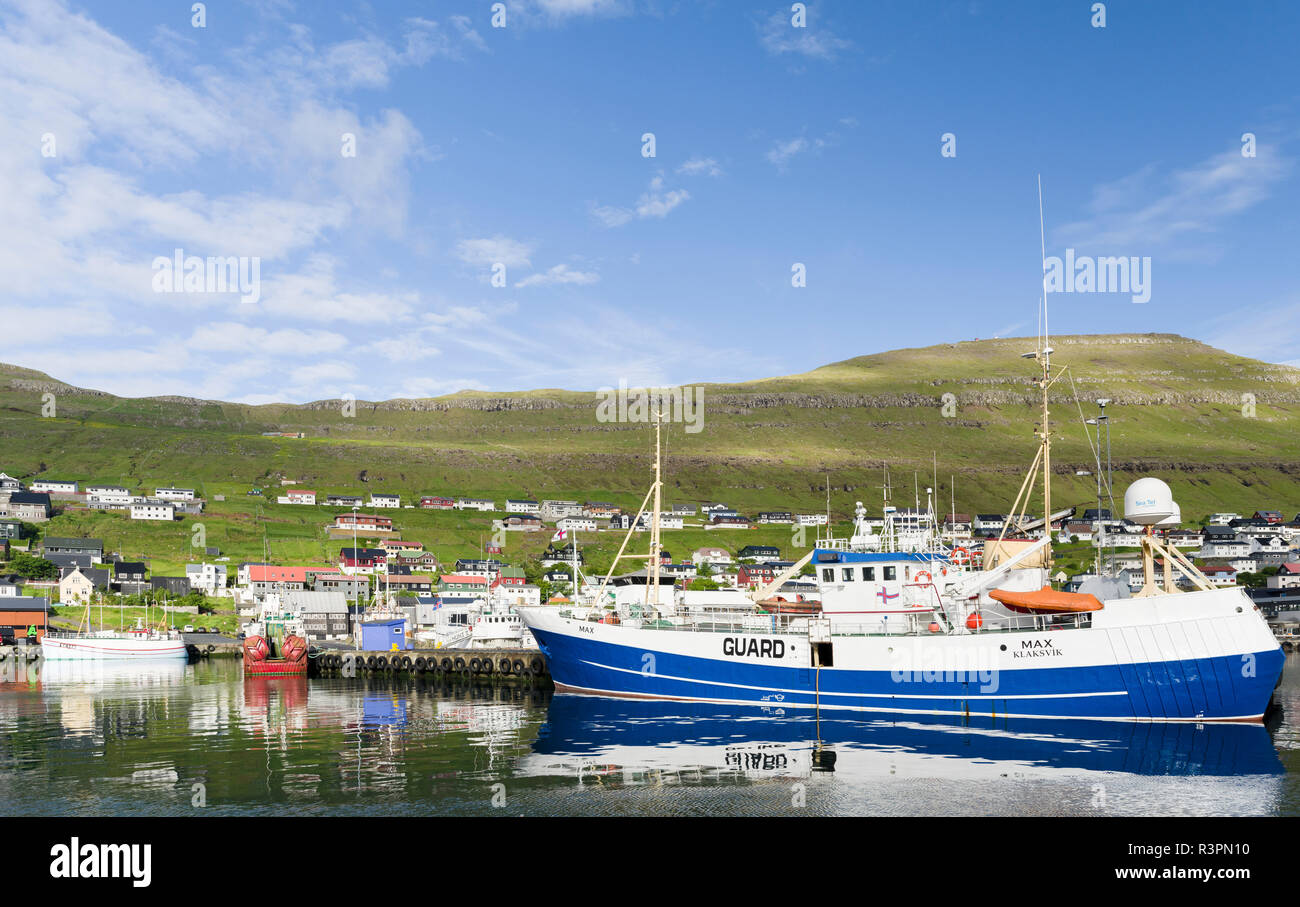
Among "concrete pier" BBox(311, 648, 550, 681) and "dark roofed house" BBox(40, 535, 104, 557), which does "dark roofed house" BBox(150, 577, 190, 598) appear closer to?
"dark roofed house" BBox(40, 535, 104, 557)

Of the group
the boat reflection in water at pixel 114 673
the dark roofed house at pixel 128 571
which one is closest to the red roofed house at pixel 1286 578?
the boat reflection in water at pixel 114 673

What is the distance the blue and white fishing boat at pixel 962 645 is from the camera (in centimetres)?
3475

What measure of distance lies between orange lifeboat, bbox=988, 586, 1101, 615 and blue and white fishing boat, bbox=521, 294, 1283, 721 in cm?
6

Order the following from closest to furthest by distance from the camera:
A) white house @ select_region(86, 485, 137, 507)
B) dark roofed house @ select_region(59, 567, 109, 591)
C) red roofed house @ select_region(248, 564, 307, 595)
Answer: dark roofed house @ select_region(59, 567, 109, 591), red roofed house @ select_region(248, 564, 307, 595), white house @ select_region(86, 485, 137, 507)

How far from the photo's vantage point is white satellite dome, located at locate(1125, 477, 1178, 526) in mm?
35781

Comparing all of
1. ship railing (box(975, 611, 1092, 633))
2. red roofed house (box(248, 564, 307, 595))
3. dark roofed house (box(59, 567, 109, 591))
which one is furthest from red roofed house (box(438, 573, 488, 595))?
ship railing (box(975, 611, 1092, 633))

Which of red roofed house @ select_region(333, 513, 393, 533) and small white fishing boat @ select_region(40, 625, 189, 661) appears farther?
red roofed house @ select_region(333, 513, 393, 533)

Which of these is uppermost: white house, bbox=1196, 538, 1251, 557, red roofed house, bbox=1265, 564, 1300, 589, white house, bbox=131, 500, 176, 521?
white house, bbox=131, 500, 176, 521

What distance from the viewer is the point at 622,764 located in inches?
1136

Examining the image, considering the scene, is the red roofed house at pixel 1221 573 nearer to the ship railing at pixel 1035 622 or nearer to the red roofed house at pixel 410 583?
the ship railing at pixel 1035 622

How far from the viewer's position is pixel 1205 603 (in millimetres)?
34000
